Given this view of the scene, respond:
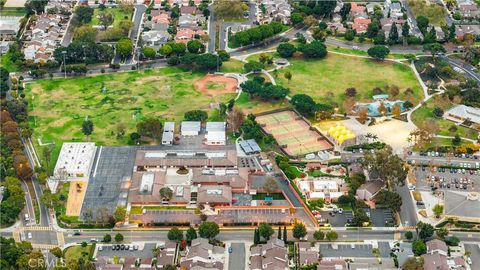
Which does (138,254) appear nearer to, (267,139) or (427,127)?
(267,139)

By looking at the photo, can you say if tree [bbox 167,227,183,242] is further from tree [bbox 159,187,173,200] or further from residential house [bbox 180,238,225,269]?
tree [bbox 159,187,173,200]

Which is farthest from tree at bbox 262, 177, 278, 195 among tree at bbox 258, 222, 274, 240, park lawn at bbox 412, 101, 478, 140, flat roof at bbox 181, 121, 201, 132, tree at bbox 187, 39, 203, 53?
tree at bbox 187, 39, 203, 53

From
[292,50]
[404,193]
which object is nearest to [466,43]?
[292,50]

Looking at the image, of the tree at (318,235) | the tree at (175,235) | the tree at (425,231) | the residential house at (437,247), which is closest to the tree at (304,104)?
the tree at (318,235)

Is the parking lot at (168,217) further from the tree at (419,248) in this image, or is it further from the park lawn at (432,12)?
the park lawn at (432,12)

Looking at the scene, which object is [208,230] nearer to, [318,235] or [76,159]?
[318,235]

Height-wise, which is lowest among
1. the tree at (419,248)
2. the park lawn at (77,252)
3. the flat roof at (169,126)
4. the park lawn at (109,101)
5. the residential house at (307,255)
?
the park lawn at (109,101)
